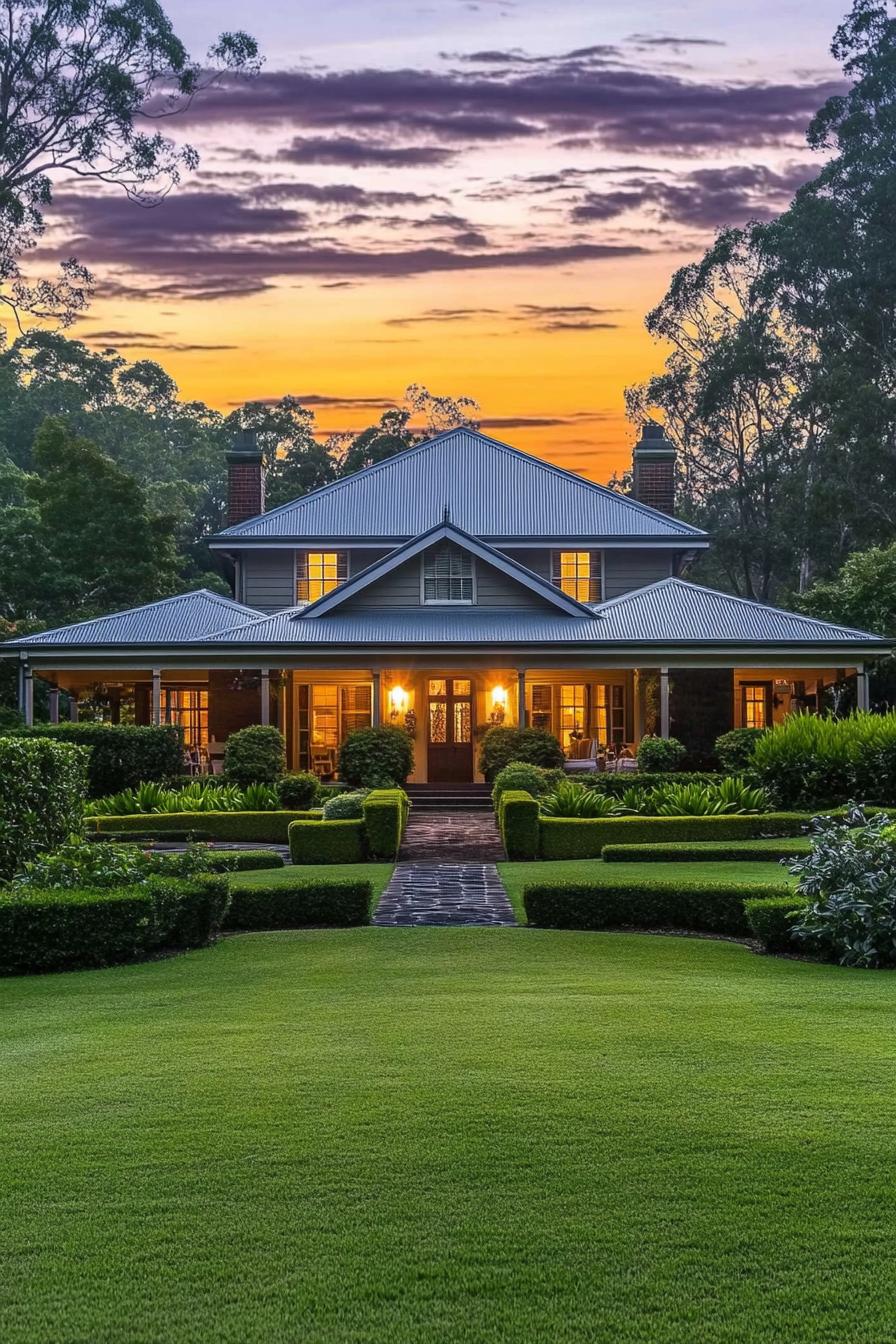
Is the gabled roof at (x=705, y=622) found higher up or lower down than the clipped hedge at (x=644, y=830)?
higher up

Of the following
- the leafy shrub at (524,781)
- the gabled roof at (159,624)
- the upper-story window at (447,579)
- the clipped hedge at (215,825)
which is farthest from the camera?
the upper-story window at (447,579)

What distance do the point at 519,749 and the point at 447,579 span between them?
5382 mm

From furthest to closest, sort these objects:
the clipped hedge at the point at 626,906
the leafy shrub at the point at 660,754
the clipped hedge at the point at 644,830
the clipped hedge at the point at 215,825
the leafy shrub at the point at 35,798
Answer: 1. the leafy shrub at the point at 660,754
2. the clipped hedge at the point at 215,825
3. the clipped hedge at the point at 644,830
4. the leafy shrub at the point at 35,798
5. the clipped hedge at the point at 626,906

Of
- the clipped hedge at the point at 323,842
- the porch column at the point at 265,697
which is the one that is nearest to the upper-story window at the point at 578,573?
the porch column at the point at 265,697

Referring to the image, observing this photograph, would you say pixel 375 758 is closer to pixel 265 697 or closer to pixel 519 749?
pixel 519 749

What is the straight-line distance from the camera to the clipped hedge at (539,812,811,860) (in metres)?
19.2

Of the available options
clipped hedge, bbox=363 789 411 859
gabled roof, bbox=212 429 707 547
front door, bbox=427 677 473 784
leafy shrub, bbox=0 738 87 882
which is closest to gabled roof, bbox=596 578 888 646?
gabled roof, bbox=212 429 707 547

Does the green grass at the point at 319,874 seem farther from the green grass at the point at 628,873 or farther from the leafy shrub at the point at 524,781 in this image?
the leafy shrub at the point at 524,781

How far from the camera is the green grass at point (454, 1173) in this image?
12.7ft

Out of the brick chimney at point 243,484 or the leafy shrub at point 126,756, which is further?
the brick chimney at point 243,484

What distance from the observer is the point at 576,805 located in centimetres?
2095

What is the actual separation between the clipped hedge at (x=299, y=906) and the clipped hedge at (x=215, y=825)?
8184 mm

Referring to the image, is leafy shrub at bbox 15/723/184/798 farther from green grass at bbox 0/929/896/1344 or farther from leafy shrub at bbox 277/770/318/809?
green grass at bbox 0/929/896/1344

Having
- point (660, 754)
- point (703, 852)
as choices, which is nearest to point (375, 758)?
point (660, 754)
